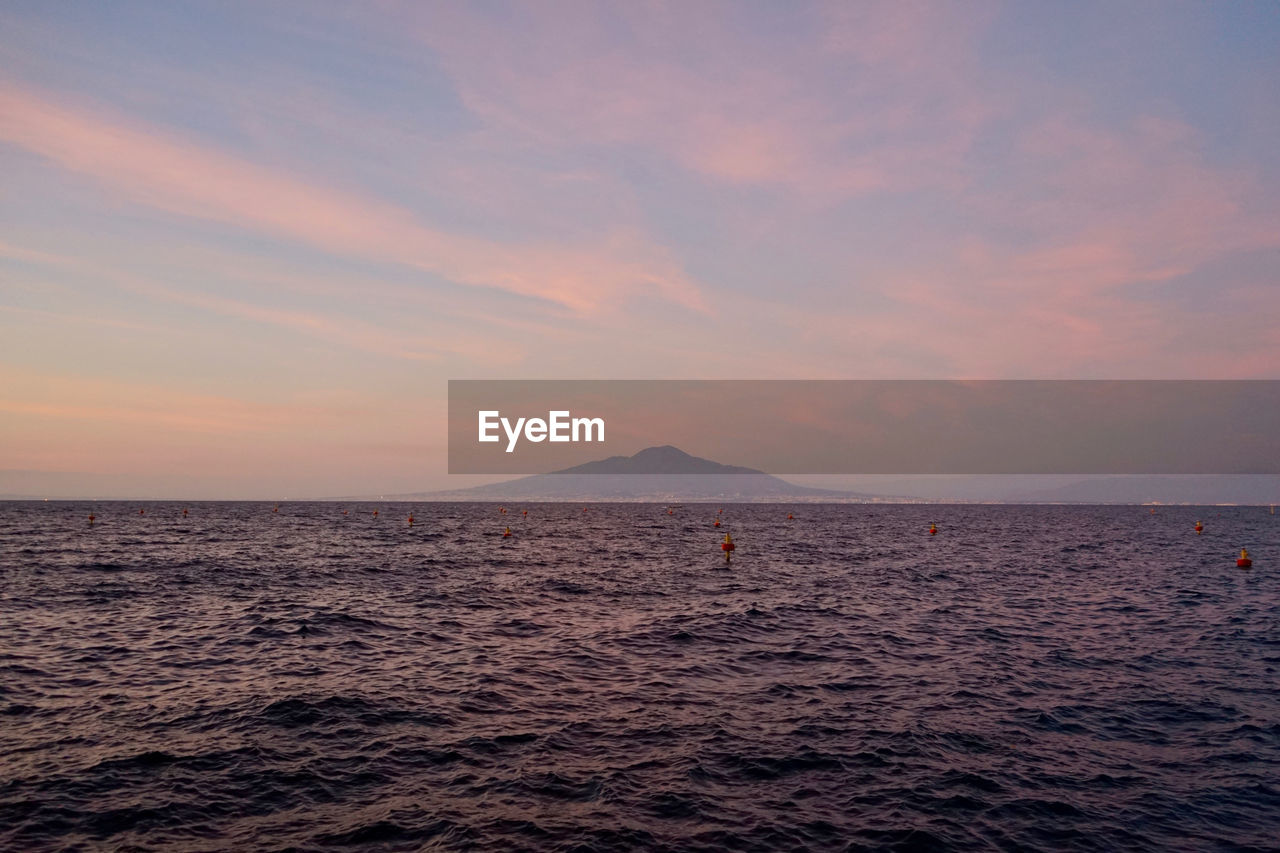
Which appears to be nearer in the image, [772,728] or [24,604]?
[772,728]

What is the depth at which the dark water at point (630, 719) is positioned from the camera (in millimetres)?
14188

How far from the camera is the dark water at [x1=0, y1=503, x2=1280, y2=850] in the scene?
1419cm

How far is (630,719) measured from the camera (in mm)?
20312

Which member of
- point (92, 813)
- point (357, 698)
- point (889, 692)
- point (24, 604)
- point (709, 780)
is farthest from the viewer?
point (24, 604)

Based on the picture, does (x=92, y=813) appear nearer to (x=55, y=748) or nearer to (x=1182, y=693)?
(x=55, y=748)

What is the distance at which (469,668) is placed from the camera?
25594mm

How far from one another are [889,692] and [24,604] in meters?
41.2

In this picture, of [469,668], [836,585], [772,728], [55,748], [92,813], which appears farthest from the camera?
[836,585]

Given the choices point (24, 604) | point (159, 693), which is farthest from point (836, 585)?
point (24, 604)

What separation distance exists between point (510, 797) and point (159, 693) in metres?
13.6

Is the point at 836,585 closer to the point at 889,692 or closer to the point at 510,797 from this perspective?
the point at 889,692

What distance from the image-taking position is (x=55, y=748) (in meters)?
17.3

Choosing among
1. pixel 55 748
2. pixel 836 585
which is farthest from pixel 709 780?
pixel 836 585

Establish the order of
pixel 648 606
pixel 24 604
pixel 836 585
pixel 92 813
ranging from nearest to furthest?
pixel 92 813 < pixel 24 604 < pixel 648 606 < pixel 836 585
